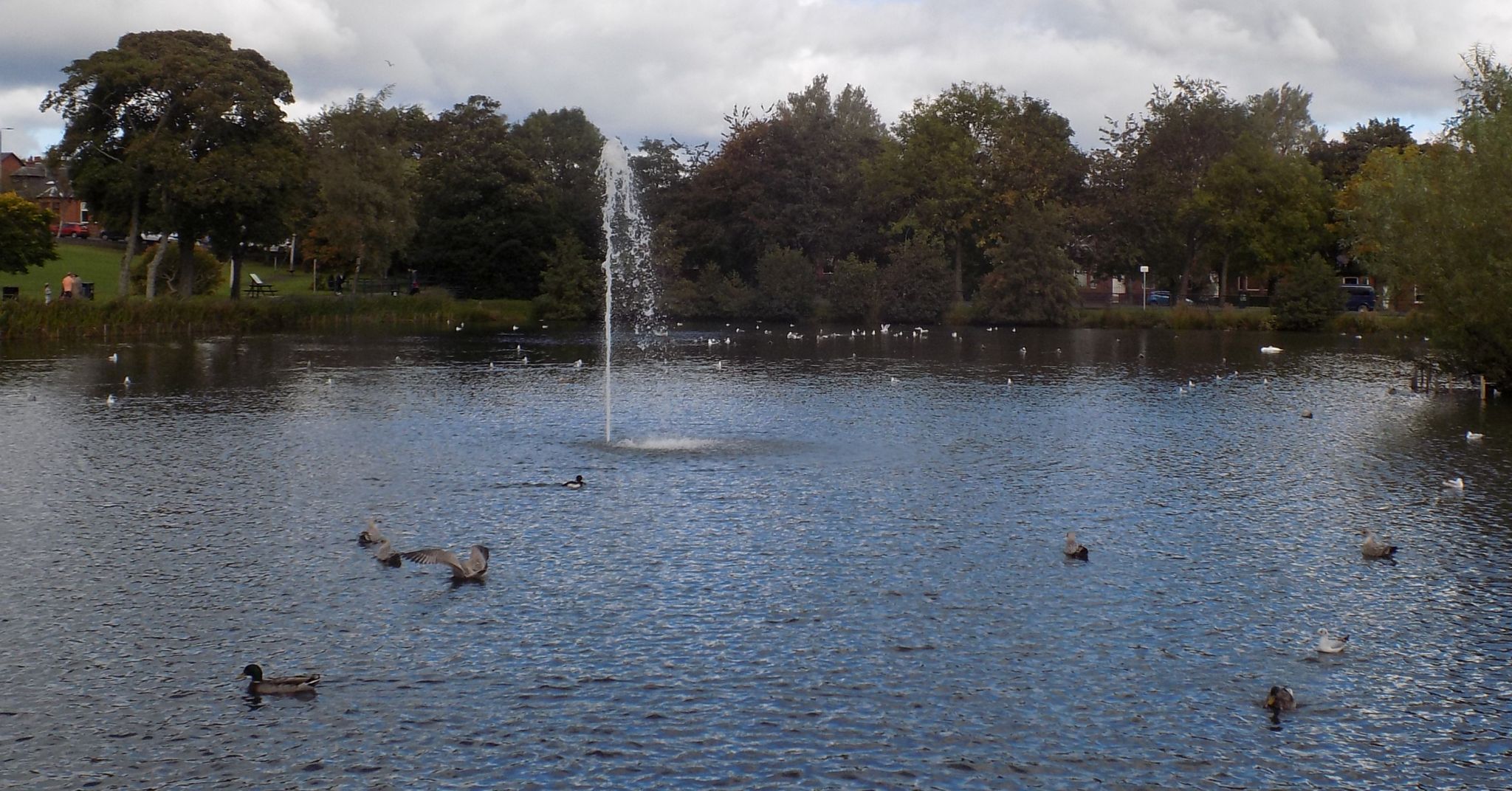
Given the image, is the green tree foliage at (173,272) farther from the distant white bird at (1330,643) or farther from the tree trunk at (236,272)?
the distant white bird at (1330,643)

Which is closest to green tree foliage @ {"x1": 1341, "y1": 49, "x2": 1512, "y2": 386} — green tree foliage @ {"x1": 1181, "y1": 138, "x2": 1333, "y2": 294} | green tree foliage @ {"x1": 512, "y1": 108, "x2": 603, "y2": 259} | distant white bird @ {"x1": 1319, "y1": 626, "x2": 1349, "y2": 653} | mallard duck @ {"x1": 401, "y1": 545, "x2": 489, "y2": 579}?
distant white bird @ {"x1": 1319, "y1": 626, "x2": 1349, "y2": 653}

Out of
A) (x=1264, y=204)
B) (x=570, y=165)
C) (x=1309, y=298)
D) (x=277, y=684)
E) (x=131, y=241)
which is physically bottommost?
(x=277, y=684)

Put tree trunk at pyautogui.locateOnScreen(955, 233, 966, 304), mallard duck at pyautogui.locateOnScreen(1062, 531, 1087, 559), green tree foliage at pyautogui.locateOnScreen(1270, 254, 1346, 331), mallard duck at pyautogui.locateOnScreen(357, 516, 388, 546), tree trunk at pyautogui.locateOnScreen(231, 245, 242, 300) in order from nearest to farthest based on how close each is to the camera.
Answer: mallard duck at pyautogui.locateOnScreen(1062, 531, 1087, 559) → mallard duck at pyautogui.locateOnScreen(357, 516, 388, 546) → tree trunk at pyautogui.locateOnScreen(231, 245, 242, 300) → green tree foliage at pyautogui.locateOnScreen(1270, 254, 1346, 331) → tree trunk at pyautogui.locateOnScreen(955, 233, 966, 304)

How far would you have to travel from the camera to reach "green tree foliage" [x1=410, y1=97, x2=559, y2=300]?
10962cm

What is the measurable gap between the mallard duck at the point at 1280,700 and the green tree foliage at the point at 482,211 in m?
98.8

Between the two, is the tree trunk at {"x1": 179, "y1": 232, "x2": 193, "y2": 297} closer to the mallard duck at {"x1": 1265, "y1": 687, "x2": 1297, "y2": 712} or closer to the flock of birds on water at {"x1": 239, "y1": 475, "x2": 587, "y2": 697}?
the flock of birds on water at {"x1": 239, "y1": 475, "x2": 587, "y2": 697}

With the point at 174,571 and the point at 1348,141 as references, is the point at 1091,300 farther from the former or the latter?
the point at 174,571

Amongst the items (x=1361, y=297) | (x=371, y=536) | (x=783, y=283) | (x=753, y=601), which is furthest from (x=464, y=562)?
(x=1361, y=297)

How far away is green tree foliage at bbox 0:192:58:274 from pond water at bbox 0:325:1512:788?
2137 inches

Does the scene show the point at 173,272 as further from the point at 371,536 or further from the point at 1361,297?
the point at 1361,297

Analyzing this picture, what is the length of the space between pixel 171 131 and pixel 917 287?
194 feet

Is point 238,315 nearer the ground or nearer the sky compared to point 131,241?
nearer the ground

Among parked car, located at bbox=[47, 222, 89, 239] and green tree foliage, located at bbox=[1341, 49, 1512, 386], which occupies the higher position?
parked car, located at bbox=[47, 222, 89, 239]

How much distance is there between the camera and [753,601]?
19.3 m
